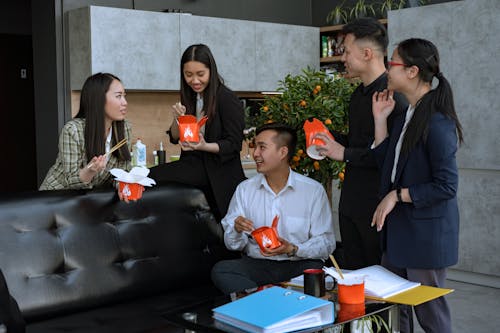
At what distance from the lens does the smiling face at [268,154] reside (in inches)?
129

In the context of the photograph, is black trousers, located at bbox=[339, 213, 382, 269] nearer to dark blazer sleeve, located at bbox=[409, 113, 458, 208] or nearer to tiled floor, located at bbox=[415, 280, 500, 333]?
dark blazer sleeve, located at bbox=[409, 113, 458, 208]

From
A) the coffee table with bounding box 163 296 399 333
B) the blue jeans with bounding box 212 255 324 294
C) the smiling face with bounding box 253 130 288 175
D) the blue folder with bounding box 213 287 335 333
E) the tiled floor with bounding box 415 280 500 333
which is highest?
the smiling face with bounding box 253 130 288 175

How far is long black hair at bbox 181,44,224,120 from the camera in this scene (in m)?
3.56

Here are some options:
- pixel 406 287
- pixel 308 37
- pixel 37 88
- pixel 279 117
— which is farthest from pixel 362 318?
pixel 308 37

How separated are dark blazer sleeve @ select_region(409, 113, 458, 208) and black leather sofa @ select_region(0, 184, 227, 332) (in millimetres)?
1054

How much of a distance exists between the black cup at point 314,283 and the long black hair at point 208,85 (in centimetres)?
140

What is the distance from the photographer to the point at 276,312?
2.15 m

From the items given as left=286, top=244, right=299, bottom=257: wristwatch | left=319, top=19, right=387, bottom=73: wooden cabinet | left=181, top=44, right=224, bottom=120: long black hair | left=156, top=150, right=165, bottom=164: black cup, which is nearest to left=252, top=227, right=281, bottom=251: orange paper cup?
left=286, top=244, right=299, bottom=257: wristwatch

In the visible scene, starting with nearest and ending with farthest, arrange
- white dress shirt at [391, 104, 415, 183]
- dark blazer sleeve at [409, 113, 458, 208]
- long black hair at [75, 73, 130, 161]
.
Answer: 1. dark blazer sleeve at [409, 113, 458, 208]
2. white dress shirt at [391, 104, 415, 183]
3. long black hair at [75, 73, 130, 161]

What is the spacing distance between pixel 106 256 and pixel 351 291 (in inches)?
47.2

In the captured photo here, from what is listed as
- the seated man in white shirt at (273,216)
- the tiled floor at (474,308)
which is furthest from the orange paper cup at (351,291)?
the tiled floor at (474,308)

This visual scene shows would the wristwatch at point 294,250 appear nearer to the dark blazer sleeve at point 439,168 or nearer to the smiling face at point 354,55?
the dark blazer sleeve at point 439,168

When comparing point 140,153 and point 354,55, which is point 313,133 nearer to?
point 354,55

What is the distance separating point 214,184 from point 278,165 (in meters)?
0.48
